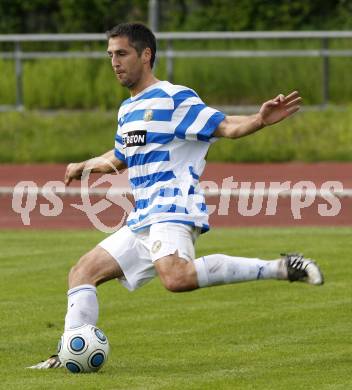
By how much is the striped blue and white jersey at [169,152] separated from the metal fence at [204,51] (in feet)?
56.0

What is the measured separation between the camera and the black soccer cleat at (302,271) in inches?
332

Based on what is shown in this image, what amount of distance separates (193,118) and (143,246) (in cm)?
85

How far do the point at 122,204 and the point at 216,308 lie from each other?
10.0m

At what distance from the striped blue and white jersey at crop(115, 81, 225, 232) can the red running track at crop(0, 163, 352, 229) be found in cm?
907

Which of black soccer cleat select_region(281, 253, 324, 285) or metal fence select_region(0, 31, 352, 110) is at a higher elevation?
metal fence select_region(0, 31, 352, 110)

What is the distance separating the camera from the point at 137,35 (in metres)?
9.14

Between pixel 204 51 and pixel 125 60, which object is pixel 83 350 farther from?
pixel 204 51

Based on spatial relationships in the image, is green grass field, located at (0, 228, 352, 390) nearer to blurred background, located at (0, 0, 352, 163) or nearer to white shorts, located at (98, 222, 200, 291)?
white shorts, located at (98, 222, 200, 291)

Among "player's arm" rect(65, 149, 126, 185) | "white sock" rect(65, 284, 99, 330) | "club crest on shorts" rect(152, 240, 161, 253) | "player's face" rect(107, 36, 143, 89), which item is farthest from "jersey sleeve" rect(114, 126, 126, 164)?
"white sock" rect(65, 284, 99, 330)

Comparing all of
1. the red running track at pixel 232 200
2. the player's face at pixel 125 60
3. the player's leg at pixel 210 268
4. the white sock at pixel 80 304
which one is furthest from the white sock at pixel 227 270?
the red running track at pixel 232 200

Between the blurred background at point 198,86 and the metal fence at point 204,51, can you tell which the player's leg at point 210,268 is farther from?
the metal fence at point 204,51

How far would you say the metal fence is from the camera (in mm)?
26156

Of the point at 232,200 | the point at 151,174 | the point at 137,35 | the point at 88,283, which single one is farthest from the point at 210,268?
the point at 232,200

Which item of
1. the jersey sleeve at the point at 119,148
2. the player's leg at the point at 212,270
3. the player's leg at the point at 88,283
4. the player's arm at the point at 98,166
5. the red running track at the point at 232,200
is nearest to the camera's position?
the player's leg at the point at 212,270
